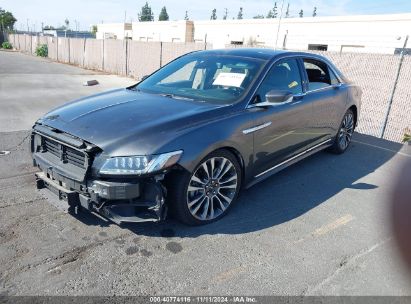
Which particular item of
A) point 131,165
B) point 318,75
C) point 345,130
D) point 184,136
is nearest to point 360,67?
point 345,130

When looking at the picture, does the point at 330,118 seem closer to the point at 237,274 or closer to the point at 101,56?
the point at 237,274

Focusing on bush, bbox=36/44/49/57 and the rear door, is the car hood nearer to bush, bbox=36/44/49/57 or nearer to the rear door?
the rear door

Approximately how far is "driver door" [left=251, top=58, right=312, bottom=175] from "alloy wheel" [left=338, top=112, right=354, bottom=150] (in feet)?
4.21

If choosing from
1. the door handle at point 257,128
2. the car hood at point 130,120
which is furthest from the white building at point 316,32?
the car hood at point 130,120

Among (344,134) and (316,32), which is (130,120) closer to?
(344,134)

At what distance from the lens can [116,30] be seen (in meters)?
70.9

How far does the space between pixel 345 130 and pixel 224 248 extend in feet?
12.3

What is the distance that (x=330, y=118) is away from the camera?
17.4ft

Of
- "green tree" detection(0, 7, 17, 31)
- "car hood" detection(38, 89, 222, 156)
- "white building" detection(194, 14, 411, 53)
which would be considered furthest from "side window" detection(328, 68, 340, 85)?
"green tree" detection(0, 7, 17, 31)

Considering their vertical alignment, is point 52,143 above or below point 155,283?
above

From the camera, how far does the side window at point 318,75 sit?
193 inches

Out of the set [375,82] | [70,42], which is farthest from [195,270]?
[70,42]

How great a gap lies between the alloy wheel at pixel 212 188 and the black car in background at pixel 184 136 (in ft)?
0.03

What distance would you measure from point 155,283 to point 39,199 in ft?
6.38
